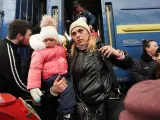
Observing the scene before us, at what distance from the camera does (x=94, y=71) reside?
169 centimetres

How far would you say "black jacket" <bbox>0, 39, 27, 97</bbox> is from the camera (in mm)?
1951

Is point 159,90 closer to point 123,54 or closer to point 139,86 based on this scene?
point 139,86

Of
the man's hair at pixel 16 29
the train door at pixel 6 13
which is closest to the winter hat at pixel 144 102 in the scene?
the man's hair at pixel 16 29

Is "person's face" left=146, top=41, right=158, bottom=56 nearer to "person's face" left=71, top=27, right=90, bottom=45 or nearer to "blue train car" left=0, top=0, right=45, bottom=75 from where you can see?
"person's face" left=71, top=27, right=90, bottom=45

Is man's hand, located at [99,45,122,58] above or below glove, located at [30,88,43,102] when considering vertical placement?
above

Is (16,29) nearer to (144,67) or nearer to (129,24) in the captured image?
(129,24)

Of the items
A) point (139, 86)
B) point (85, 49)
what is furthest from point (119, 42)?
point (139, 86)

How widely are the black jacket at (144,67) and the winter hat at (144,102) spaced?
7.51ft

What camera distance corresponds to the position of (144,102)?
50cm

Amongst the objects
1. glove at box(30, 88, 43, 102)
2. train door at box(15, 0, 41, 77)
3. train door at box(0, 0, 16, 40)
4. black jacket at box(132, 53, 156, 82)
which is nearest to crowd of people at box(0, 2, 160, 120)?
glove at box(30, 88, 43, 102)

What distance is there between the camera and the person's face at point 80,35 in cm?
187

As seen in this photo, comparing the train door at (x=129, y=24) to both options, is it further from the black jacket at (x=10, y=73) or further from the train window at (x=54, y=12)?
the black jacket at (x=10, y=73)

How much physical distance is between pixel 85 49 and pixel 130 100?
4.35ft

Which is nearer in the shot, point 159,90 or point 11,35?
point 159,90
